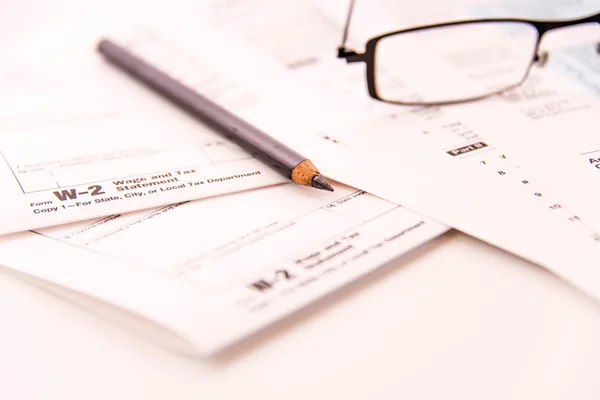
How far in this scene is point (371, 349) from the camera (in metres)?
0.33

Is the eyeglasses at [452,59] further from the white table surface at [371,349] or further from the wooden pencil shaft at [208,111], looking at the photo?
the white table surface at [371,349]

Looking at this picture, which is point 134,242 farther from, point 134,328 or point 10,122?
point 10,122

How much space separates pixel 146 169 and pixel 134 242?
0.09 meters

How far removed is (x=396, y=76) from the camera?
59 centimetres

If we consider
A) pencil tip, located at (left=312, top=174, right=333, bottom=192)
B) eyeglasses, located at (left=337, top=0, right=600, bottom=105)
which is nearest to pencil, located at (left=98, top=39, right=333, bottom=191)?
pencil tip, located at (left=312, top=174, right=333, bottom=192)

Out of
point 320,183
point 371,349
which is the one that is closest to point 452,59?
point 320,183

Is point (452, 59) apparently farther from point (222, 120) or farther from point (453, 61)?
point (222, 120)

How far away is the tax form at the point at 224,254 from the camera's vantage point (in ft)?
1.09

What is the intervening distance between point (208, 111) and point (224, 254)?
0.56ft

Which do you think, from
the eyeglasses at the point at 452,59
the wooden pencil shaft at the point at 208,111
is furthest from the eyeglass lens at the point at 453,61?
the wooden pencil shaft at the point at 208,111

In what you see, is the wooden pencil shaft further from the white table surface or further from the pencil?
the white table surface

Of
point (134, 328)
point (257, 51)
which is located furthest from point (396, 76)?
point (134, 328)

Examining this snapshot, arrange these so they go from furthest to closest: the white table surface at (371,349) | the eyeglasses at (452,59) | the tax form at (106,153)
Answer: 1. the eyeglasses at (452,59)
2. the tax form at (106,153)
3. the white table surface at (371,349)

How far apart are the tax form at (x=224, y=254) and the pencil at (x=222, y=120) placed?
0.7 inches
